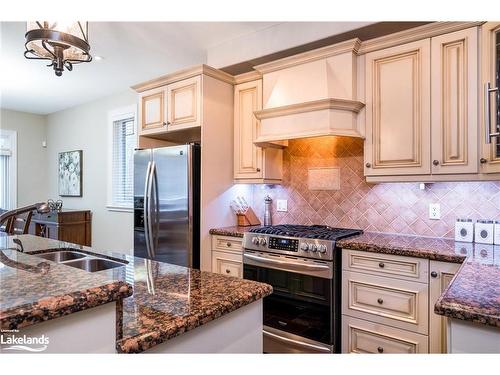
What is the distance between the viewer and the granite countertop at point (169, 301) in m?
0.80

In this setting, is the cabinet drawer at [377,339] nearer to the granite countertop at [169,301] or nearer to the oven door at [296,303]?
the oven door at [296,303]

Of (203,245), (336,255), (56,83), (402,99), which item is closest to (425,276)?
(336,255)

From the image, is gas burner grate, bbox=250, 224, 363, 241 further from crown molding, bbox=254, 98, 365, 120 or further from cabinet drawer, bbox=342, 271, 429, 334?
crown molding, bbox=254, 98, 365, 120

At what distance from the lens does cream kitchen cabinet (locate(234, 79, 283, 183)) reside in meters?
3.00

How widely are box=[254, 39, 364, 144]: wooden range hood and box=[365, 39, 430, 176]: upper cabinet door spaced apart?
12cm

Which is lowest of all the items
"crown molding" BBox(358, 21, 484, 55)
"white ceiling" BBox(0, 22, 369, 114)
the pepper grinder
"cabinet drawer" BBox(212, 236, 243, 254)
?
"cabinet drawer" BBox(212, 236, 243, 254)

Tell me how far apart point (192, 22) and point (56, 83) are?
2589 mm

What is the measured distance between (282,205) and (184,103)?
4.42 feet

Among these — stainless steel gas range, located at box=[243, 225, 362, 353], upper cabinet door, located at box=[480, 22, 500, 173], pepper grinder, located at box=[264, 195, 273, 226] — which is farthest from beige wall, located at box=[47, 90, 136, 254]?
upper cabinet door, located at box=[480, 22, 500, 173]

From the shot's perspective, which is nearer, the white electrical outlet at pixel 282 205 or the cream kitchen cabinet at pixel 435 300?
the cream kitchen cabinet at pixel 435 300

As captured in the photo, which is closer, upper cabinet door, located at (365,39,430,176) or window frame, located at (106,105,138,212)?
upper cabinet door, located at (365,39,430,176)

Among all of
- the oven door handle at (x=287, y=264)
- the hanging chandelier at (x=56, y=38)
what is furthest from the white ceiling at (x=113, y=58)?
the oven door handle at (x=287, y=264)

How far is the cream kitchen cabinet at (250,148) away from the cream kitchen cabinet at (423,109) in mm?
912

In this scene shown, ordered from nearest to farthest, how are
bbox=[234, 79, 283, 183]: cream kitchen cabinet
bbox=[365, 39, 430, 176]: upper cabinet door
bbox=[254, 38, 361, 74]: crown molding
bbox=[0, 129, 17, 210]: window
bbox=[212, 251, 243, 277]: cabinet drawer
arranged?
bbox=[365, 39, 430, 176]: upper cabinet door
bbox=[254, 38, 361, 74]: crown molding
bbox=[212, 251, 243, 277]: cabinet drawer
bbox=[234, 79, 283, 183]: cream kitchen cabinet
bbox=[0, 129, 17, 210]: window
